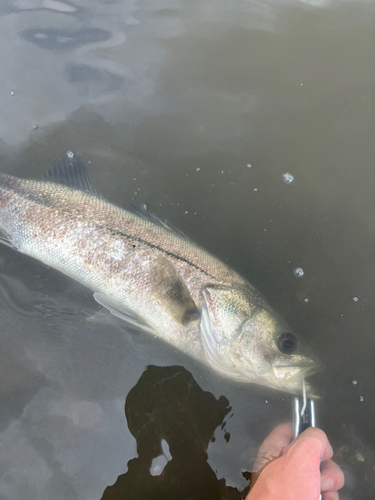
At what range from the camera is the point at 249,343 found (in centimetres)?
224

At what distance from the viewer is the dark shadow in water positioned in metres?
2.43

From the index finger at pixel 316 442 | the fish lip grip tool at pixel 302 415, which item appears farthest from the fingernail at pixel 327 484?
the fish lip grip tool at pixel 302 415

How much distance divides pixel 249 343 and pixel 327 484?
118 centimetres

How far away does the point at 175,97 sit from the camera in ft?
10.2

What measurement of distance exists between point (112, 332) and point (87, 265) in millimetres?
776

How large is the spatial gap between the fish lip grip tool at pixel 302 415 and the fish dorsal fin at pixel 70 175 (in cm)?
259

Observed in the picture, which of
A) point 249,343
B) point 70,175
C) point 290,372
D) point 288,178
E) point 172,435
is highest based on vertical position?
point 70,175

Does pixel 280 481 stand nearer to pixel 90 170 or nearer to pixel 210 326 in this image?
pixel 210 326

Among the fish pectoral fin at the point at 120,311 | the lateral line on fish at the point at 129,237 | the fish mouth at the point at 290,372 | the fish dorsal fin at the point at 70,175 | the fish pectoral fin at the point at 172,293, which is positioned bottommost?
the fish mouth at the point at 290,372

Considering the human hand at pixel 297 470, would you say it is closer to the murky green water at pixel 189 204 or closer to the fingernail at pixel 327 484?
the fingernail at pixel 327 484

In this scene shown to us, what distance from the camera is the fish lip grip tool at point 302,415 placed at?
246cm

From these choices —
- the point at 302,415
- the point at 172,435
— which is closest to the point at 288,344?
the point at 302,415

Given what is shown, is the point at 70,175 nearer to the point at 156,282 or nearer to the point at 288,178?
the point at 156,282

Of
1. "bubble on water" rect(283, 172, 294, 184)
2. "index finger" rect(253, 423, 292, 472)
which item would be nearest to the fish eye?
"index finger" rect(253, 423, 292, 472)
